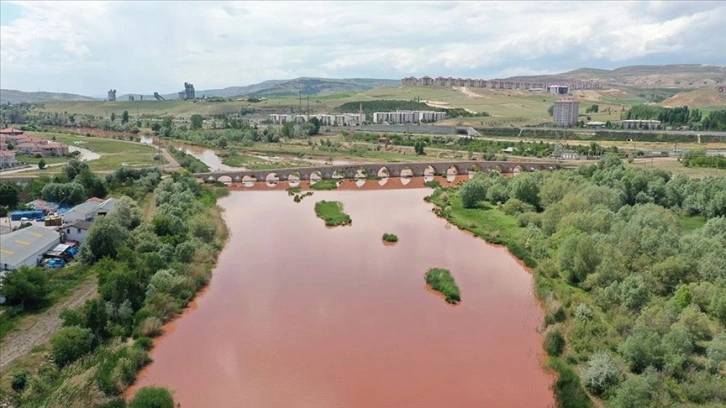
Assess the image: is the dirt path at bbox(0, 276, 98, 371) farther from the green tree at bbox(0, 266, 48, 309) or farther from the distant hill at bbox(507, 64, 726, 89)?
the distant hill at bbox(507, 64, 726, 89)

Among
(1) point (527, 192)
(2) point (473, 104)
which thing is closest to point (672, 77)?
(2) point (473, 104)

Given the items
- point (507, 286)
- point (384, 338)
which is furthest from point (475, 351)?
point (507, 286)

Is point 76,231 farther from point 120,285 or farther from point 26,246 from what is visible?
point 120,285

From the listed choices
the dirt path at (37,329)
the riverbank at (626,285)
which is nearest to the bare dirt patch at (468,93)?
the riverbank at (626,285)

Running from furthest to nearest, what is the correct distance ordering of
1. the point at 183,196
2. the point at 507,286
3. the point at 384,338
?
the point at 183,196 → the point at 507,286 → the point at 384,338

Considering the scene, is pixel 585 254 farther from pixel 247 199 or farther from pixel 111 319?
pixel 247 199

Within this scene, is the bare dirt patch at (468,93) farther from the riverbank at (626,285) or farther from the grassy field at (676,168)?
the riverbank at (626,285)

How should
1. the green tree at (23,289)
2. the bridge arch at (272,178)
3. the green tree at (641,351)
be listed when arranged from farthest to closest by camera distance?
the bridge arch at (272,178)
the green tree at (23,289)
the green tree at (641,351)
